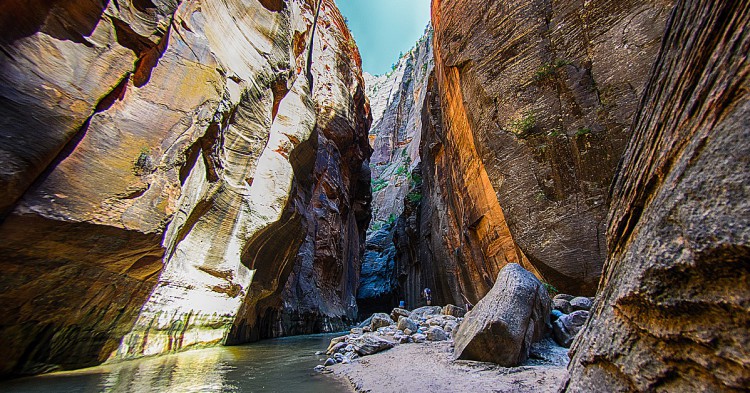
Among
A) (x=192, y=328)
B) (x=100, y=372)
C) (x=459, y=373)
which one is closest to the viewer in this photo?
(x=459, y=373)

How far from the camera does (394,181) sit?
5097 cm

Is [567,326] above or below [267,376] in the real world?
above

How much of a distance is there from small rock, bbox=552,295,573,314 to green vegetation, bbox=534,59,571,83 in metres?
5.77

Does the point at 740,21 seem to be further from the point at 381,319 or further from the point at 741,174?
the point at 381,319

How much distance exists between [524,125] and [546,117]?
0.54m

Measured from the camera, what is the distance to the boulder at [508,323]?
424 cm

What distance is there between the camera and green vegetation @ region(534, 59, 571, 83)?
27.7ft

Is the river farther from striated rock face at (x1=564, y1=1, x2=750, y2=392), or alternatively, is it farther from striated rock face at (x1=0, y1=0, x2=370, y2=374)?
striated rock face at (x1=564, y1=1, x2=750, y2=392)

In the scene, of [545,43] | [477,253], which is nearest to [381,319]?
[477,253]

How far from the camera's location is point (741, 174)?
122 cm

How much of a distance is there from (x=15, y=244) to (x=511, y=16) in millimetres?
11703

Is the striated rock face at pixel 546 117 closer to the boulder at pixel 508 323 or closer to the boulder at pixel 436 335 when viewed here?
the boulder at pixel 436 335

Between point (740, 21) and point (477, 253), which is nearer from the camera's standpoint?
point (740, 21)

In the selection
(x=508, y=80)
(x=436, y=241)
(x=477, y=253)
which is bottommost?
(x=477, y=253)
